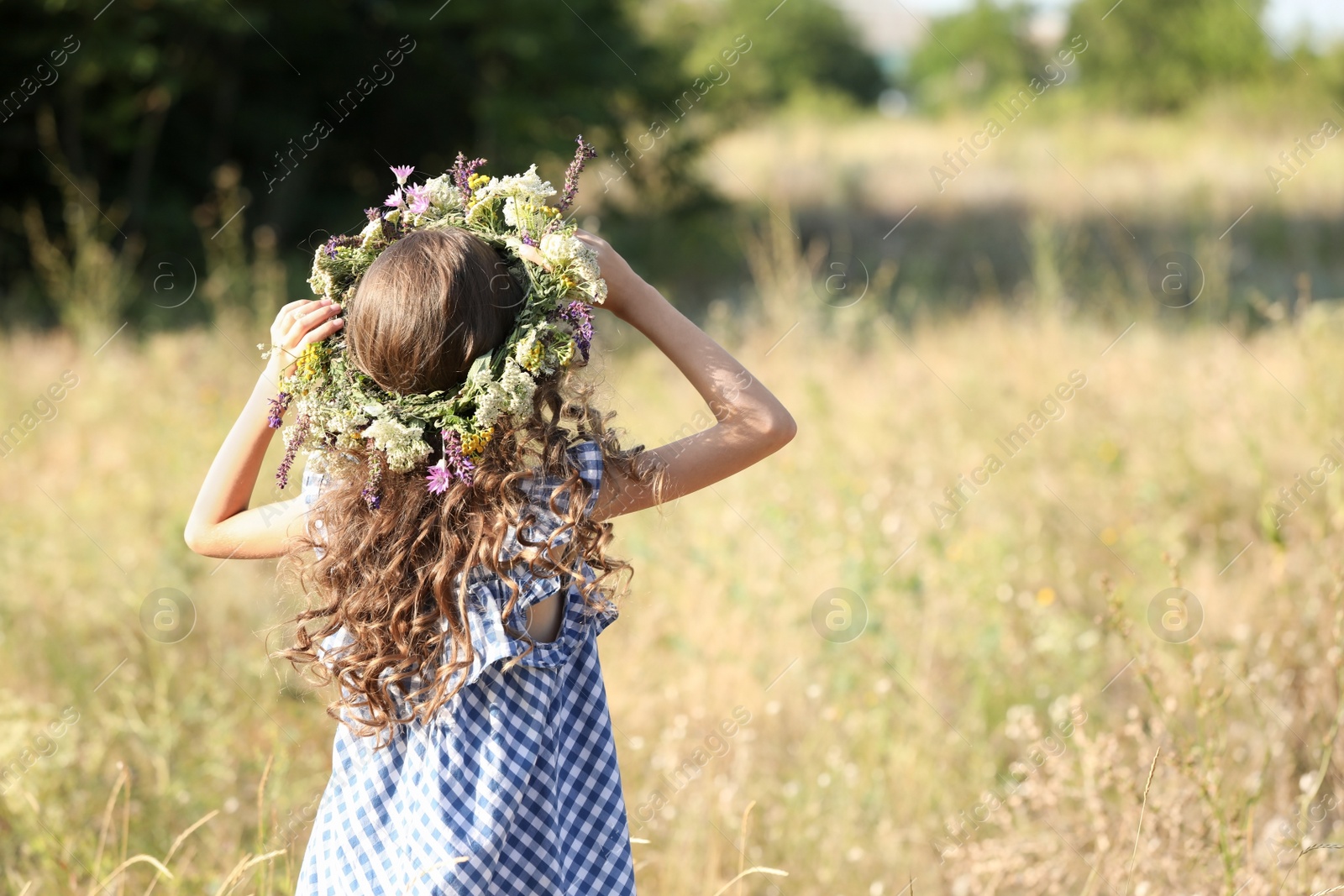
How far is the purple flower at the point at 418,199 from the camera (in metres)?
1.49

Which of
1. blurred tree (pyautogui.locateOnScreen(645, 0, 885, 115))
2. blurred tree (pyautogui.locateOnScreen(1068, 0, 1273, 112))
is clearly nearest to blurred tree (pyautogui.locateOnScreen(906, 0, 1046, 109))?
blurred tree (pyautogui.locateOnScreen(645, 0, 885, 115))

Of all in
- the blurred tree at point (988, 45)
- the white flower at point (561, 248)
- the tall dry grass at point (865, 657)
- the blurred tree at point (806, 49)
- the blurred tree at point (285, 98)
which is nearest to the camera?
the white flower at point (561, 248)

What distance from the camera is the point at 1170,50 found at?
102 feet

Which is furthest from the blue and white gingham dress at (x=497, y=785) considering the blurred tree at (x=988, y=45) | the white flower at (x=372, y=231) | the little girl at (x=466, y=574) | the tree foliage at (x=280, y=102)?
the blurred tree at (x=988, y=45)

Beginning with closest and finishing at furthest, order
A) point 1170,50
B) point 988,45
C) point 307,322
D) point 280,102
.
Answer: point 307,322 → point 280,102 → point 1170,50 → point 988,45

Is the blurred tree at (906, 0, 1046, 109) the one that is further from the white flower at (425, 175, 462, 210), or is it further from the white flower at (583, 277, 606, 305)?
the white flower at (583, 277, 606, 305)

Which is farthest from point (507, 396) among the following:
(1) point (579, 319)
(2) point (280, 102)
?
(2) point (280, 102)

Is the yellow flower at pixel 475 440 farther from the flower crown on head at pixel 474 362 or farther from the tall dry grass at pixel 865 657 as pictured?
the tall dry grass at pixel 865 657

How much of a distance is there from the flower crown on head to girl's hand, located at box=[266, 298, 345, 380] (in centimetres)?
2

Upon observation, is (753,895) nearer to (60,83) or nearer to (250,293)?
(250,293)

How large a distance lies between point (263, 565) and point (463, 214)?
106 inches

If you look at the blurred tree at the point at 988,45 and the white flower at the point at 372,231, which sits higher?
the blurred tree at the point at 988,45

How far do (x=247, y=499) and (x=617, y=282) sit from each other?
2.10 feet

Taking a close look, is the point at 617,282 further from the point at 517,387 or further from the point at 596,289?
the point at 517,387
